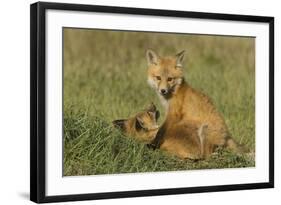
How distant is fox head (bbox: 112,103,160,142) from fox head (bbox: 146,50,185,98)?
10cm

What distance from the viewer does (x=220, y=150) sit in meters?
4.04

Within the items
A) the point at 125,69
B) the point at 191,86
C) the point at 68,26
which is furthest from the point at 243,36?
the point at 68,26

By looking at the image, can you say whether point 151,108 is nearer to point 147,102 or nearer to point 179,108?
point 147,102

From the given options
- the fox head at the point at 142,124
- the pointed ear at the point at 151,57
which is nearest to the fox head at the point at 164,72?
the pointed ear at the point at 151,57

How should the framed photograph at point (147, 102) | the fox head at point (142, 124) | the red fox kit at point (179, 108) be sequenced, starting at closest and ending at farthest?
the framed photograph at point (147, 102) → the fox head at point (142, 124) → the red fox kit at point (179, 108)

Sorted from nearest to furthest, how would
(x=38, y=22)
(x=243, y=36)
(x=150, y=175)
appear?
(x=38, y=22)
(x=150, y=175)
(x=243, y=36)

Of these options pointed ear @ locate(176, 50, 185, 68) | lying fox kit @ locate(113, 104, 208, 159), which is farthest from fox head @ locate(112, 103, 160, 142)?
pointed ear @ locate(176, 50, 185, 68)

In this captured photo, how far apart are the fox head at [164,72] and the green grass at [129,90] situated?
0.03 meters

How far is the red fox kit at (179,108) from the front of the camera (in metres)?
3.89

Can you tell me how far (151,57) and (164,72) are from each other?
0.10 meters

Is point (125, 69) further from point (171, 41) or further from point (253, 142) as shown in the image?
point (253, 142)

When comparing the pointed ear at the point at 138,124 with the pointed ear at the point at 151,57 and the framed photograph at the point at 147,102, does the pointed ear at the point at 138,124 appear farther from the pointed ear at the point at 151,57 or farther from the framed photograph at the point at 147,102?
the pointed ear at the point at 151,57

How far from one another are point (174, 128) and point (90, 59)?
54cm

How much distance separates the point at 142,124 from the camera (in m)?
3.85
